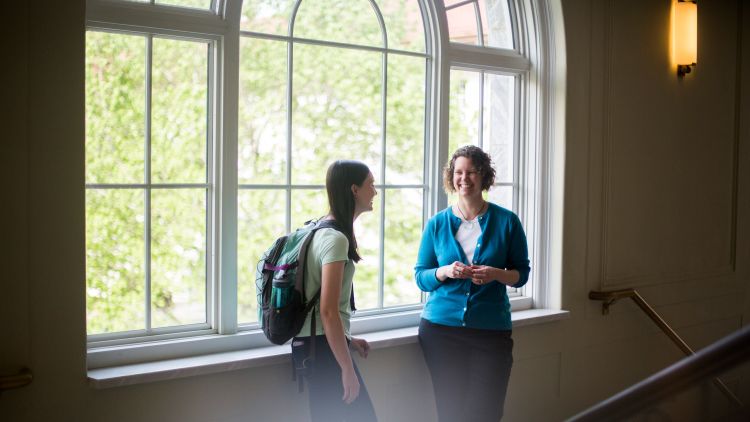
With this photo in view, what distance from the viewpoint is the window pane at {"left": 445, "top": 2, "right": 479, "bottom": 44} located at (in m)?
3.81

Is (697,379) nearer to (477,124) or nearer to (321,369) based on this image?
(321,369)

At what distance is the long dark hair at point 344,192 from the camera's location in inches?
107

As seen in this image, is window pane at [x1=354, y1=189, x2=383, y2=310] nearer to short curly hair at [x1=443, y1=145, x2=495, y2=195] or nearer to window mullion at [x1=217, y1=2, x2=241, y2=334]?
short curly hair at [x1=443, y1=145, x2=495, y2=195]

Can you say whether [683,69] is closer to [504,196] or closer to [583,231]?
[583,231]

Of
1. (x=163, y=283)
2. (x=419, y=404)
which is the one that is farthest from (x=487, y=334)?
(x=163, y=283)

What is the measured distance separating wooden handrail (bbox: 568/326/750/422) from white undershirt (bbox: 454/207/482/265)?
6.18 feet

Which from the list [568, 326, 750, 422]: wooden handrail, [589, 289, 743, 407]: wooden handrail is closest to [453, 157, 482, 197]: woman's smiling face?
[589, 289, 743, 407]: wooden handrail

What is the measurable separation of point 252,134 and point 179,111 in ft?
1.05

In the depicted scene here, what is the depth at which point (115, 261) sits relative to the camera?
9.27 ft

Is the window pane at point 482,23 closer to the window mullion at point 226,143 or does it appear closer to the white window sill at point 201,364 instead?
the window mullion at point 226,143

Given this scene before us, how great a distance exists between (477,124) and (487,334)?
1221mm

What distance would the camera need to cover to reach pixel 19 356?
2467 mm

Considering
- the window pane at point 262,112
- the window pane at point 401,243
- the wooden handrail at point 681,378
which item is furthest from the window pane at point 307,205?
the wooden handrail at point 681,378

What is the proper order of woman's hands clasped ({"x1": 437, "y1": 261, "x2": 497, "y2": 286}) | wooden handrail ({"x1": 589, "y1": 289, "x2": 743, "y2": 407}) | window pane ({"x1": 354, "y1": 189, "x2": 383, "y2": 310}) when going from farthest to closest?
wooden handrail ({"x1": 589, "y1": 289, "x2": 743, "y2": 407})
window pane ({"x1": 354, "y1": 189, "x2": 383, "y2": 310})
woman's hands clasped ({"x1": 437, "y1": 261, "x2": 497, "y2": 286})
